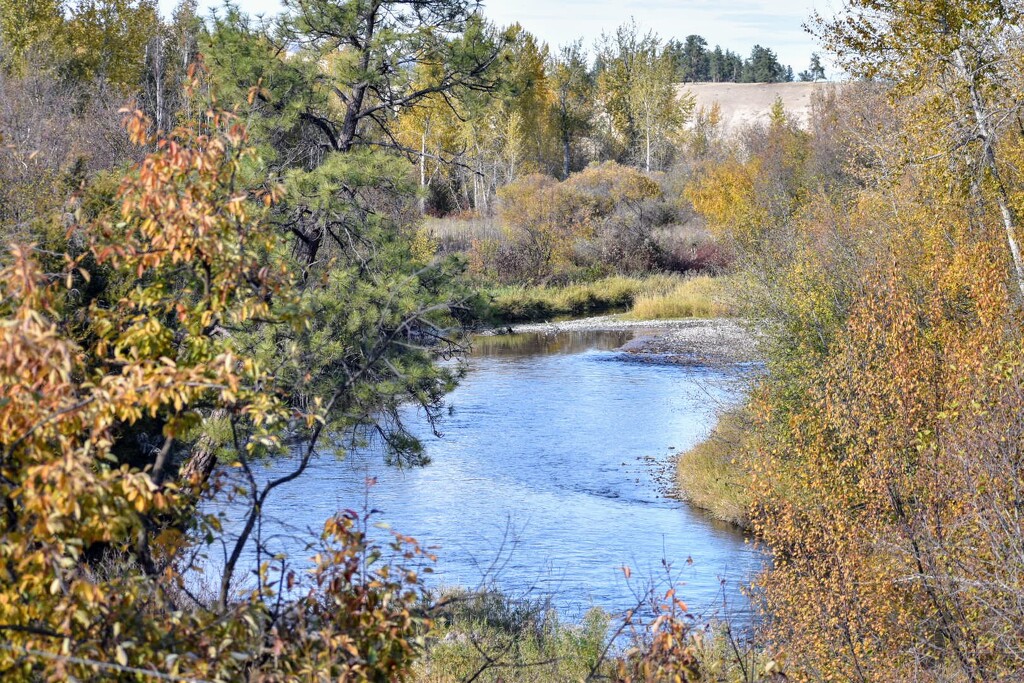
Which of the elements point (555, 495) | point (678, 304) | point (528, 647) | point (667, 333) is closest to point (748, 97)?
point (678, 304)

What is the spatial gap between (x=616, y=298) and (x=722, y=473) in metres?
27.1

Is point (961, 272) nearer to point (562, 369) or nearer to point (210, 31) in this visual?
point (210, 31)

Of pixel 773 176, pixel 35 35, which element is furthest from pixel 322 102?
pixel 773 176

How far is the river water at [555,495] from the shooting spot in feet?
52.2

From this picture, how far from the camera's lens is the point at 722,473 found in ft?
66.9

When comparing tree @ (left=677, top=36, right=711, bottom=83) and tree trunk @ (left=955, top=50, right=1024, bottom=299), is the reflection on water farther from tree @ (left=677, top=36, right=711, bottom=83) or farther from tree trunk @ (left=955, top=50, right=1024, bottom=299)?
tree @ (left=677, top=36, right=711, bottom=83)

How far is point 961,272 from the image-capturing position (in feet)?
51.1

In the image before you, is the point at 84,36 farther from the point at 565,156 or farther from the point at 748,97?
the point at 748,97

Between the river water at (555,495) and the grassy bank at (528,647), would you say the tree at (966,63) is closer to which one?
the river water at (555,495)

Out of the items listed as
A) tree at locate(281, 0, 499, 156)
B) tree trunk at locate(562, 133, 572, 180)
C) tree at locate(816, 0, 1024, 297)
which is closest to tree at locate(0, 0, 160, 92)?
tree at locate(281, 0, 499, 156)

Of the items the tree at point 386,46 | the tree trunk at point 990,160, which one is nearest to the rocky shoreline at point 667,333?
the tree trunk at point 990,160

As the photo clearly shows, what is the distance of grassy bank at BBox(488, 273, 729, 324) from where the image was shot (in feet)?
144

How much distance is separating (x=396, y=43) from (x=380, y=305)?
3.65 metres

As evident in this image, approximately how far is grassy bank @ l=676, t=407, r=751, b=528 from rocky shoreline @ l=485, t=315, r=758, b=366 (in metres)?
1.68
